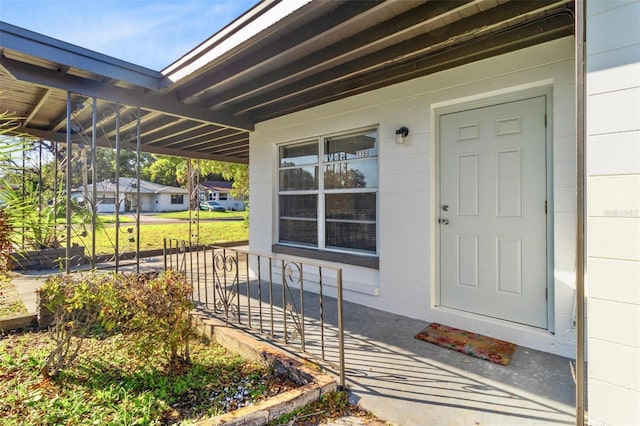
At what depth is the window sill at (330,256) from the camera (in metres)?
3.84

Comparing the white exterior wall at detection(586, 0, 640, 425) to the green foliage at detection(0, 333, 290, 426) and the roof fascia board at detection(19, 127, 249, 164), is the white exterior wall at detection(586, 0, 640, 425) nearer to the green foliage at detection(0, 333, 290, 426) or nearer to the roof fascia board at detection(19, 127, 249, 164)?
the green foliage at detection(0, 333, 290, 426)

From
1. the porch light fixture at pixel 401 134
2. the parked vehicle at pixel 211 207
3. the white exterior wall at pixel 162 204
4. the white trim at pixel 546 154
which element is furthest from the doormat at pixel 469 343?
the white exterior wall at pixel 162 204

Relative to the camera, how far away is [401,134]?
3.47m

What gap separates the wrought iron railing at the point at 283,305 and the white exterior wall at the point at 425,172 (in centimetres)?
64

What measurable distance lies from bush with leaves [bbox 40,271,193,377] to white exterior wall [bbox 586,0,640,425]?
249 centimetres

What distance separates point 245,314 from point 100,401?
1639 millimetres

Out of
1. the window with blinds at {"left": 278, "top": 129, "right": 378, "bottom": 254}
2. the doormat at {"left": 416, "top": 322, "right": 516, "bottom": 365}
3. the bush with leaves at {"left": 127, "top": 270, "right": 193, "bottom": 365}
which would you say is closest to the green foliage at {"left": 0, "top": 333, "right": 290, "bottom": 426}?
A: the bush with leaves at {"left": 127, "top": 270, "right": 193, "bottom": 365}

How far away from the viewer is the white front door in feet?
9.23

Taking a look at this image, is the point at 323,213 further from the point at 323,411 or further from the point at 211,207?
the point at 211,207

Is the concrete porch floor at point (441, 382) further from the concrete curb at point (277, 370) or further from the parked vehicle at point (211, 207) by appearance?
the parked vehicle at point (211, 207)

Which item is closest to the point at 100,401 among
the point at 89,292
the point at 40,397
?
the point at 40,397

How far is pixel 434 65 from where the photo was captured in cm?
311

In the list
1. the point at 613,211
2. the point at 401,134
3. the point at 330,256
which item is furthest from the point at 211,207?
the point at 613,211

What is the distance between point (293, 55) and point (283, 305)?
2309 millimetres
